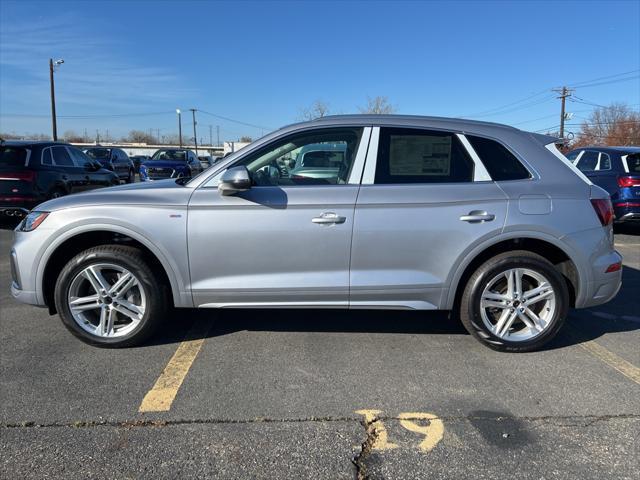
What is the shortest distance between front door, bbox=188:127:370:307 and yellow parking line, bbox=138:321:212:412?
0.42 m

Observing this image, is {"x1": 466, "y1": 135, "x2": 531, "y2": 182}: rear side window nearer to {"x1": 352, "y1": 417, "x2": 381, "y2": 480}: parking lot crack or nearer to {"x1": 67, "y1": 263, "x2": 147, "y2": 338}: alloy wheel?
{"x1": 352, "y1": 417, "x2": 381, "y2": 480}: parking lot crack

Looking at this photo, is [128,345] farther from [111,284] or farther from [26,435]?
[26,435]

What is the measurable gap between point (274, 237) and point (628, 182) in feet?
26.5

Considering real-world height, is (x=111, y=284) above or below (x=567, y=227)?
below

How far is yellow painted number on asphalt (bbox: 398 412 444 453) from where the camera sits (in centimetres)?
262

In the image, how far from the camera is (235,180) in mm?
3432

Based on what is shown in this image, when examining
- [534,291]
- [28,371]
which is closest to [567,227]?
[534,291]

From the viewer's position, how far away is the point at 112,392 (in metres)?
3.15

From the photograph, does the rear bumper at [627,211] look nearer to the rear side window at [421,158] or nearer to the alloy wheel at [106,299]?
the rear side window at [421,158]

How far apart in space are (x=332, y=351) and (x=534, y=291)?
1.66 metres

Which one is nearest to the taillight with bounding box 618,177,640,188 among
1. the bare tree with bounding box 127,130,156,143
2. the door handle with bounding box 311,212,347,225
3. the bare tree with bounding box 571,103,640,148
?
the door handle with bounding box 311,212,347,225

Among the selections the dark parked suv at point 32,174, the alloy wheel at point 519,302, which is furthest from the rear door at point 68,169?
the alloy wheel at point 519,302

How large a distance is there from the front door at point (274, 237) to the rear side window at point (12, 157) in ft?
22.5

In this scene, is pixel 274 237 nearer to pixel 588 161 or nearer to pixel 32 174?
pixel 32 174
